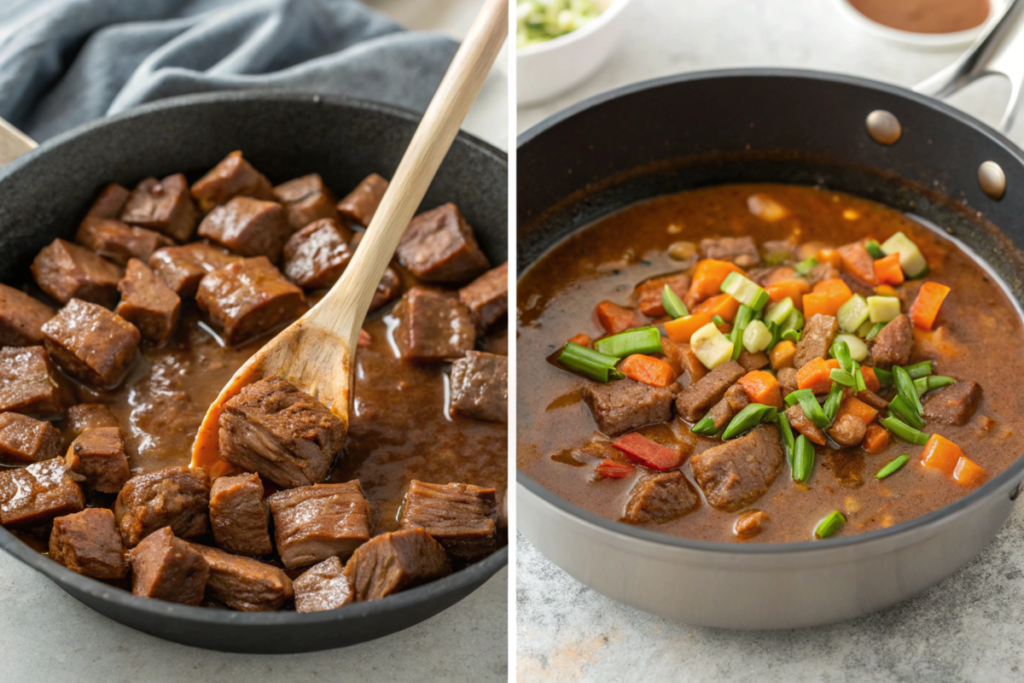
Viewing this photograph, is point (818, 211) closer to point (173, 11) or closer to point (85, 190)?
point (85, 190)

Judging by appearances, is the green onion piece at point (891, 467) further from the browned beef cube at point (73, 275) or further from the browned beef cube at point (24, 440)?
the browned beef cube at point (73, 275)

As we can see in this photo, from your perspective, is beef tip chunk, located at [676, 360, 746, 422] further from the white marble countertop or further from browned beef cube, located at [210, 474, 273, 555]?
browned beef cube, located at [210, 474, 273, 555]

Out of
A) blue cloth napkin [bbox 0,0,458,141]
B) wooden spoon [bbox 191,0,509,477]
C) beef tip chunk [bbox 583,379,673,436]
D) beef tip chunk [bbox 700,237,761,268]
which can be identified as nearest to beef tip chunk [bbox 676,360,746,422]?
beef tip chunk [bbox 583,379,673,436]

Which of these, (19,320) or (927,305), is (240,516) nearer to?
(19,320)

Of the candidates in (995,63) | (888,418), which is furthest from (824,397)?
(995,63)

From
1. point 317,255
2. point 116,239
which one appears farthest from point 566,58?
point 116,239
